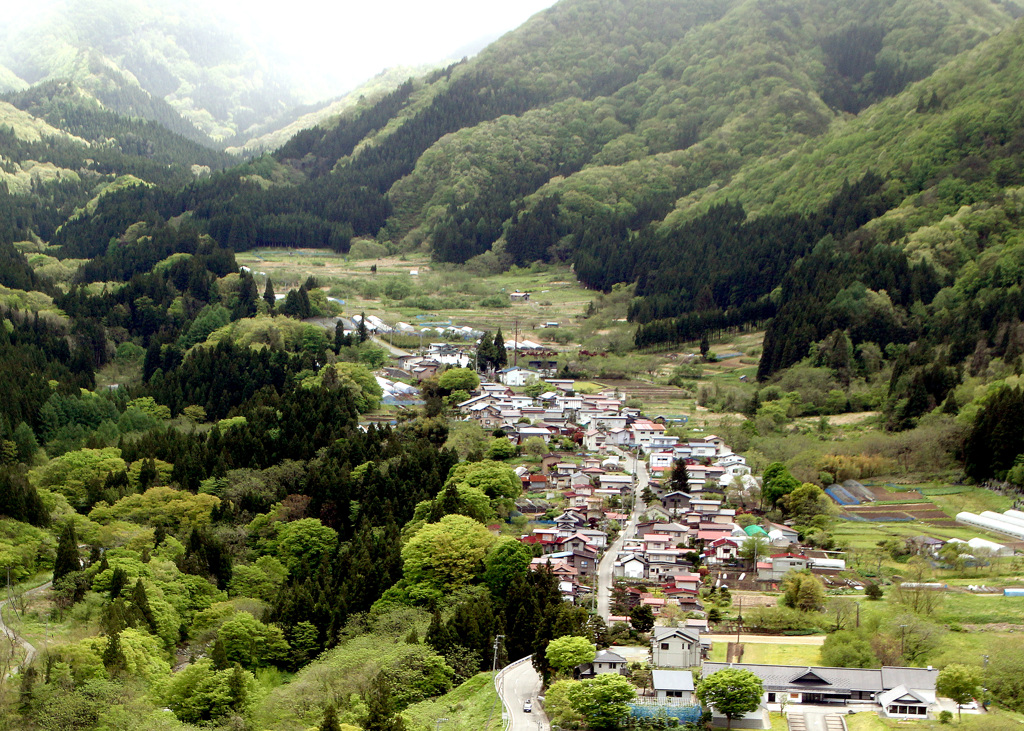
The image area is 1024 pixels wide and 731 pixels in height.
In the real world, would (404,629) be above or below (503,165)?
below

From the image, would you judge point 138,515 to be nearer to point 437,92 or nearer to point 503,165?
point 503,165

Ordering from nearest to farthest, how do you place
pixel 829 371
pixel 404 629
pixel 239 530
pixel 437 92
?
1. pixel 404 629
2. pixel 239 530
3. pixel 829 371
4. pixel 437 92

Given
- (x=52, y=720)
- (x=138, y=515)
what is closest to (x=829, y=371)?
(x=138, y=515)

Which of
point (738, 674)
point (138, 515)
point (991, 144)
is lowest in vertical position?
point (138, 515)

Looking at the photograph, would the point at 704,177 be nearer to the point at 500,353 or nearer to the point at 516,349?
the point at 516,349

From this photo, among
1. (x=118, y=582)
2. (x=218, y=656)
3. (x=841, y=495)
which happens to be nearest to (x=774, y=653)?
(x=218, y=656)
